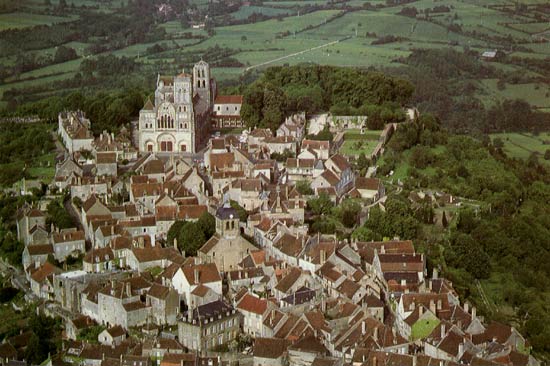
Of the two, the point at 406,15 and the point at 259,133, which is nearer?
the point at 259,133

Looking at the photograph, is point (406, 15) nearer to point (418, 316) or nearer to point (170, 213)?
point (170, 213)

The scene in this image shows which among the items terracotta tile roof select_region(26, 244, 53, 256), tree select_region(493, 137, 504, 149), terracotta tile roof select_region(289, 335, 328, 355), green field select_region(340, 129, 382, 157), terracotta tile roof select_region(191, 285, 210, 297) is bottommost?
tree select_region(493, 137, 504, 149)

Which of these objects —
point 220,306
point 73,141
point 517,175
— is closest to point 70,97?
point 73,141

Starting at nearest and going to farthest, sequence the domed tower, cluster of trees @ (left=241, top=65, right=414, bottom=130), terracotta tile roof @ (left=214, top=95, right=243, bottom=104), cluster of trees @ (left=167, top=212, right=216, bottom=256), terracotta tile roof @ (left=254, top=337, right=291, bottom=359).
→ terracotta tile roof @ (left=254, top=337, right=291, bottom=359) < cluster of trees @ (left=167, top=212, right=216, bottom=256) < cluster of trees @ (left=241, top=65, right=414, bottom=130) < the domed tower < terracotta tile roof @ (left=214, top=95, right=243, bottom=104)

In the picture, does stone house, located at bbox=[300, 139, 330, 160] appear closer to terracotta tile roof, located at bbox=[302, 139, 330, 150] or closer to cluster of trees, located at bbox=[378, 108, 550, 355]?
terracotta tile roof, located at bbox=[302, 139, 330, 150]

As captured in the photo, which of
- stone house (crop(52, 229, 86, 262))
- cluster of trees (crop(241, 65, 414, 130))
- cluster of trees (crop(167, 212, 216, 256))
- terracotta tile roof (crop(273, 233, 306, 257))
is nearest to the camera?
terracotta tile roof (crop(273, 233, 306, 257))

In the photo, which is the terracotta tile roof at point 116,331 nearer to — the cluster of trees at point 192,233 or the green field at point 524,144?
the cluster of trees at point 192,233

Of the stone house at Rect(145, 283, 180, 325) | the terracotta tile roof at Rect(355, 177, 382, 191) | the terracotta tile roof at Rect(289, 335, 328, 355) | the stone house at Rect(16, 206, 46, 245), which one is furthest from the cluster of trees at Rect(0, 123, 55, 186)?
the terracotta tile roof at Rect(289, 335, 328, 355)
